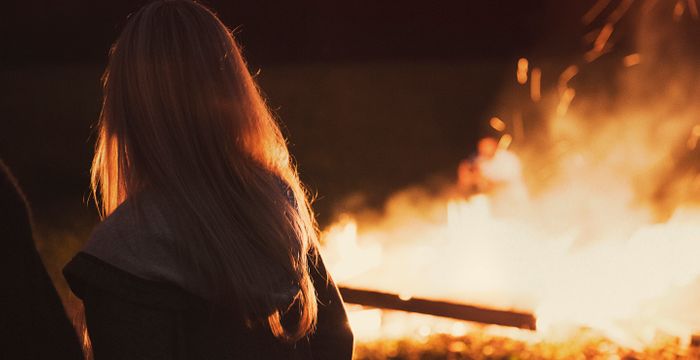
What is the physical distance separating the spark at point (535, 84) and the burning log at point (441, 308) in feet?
34.6

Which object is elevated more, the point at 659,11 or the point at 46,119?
the point at 659,11

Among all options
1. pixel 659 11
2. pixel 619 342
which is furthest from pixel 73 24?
pixel 619 342

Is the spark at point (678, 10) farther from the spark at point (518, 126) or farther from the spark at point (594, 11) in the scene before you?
the spark at point (518, 126)

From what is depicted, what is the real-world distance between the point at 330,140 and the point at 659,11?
206 inches

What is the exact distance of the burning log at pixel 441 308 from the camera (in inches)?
199

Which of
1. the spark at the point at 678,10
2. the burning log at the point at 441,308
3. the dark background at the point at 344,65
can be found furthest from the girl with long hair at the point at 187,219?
the spark at the point at 678,10

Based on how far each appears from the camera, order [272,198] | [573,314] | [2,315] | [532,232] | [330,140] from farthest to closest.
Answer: [330,140], [532,232], [573,314], [272,198], [2,315]

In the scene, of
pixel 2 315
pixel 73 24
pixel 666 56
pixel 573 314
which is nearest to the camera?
pixel 2 315

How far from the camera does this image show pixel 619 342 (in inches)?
218

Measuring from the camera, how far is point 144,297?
1734 mm

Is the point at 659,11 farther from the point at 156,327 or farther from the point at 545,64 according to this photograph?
the point at 156,327

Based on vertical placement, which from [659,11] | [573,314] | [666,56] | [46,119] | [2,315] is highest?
[659,11]

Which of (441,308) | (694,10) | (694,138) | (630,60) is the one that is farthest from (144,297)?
(630,60)

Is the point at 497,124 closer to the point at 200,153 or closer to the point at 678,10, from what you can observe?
the point at 678,10
